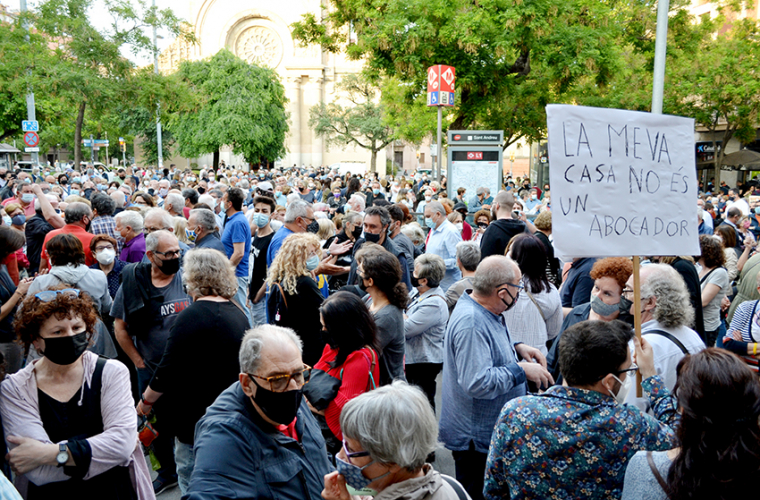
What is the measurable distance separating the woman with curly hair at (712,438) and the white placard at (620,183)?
0.79 meters

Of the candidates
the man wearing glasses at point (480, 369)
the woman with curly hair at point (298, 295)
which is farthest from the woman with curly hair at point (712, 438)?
the woman with curly hair at point (298, 295)

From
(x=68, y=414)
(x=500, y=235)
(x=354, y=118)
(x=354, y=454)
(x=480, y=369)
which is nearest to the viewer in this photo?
(x=354, y=454)

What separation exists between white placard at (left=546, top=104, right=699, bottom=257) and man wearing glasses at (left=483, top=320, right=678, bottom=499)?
18.2 inches

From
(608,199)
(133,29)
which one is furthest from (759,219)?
(133,29)

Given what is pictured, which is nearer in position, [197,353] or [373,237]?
[197,353]

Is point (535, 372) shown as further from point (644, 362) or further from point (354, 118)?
point (354, 118)

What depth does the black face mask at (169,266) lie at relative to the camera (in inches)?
177

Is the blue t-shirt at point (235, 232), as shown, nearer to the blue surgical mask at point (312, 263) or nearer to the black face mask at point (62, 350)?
the blue surgical mask at point (312, 263)

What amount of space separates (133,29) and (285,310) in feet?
52.1

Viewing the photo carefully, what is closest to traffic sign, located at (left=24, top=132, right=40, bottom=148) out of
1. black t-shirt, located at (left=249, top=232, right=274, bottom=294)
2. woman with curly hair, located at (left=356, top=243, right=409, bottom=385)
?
black t-shirt, located at (left=249, top=232, right=274, bottom=294)

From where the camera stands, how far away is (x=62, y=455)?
8.82ft

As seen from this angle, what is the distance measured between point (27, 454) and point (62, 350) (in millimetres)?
487

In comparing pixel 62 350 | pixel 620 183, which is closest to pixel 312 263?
pixel 62 350

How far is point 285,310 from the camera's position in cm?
453
